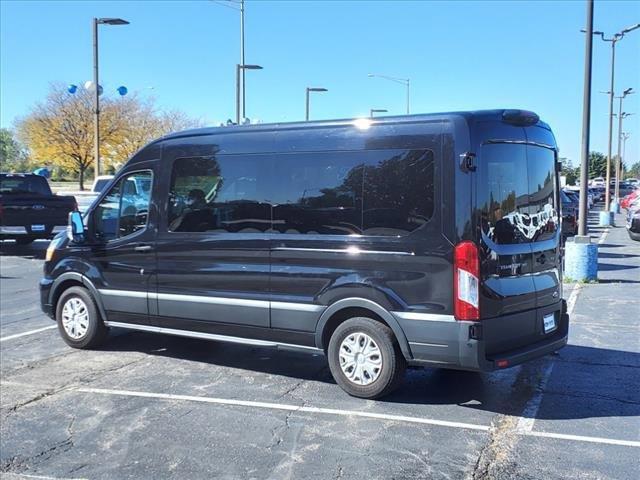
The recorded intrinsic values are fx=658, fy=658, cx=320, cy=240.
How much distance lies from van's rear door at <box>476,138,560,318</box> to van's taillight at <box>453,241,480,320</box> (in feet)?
0.21

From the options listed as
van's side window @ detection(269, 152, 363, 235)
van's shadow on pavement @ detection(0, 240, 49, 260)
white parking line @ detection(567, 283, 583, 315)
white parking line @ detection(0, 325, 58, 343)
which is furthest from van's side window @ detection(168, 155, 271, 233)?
van's shadow on pavement @ detection(0, 240, 49, 260)

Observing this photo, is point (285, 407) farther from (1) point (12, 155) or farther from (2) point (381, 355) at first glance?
(1) point (12, 155)

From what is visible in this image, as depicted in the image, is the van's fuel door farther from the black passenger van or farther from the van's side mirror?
the van's side mirror

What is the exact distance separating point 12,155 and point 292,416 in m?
85.2

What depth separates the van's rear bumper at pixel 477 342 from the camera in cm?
487

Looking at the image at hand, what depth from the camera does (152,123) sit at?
167ft

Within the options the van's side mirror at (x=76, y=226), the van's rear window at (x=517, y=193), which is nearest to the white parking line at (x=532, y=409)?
the van's rear window at (x=517, y=193)

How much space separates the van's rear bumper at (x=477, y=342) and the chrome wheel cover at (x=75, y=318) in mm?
3847

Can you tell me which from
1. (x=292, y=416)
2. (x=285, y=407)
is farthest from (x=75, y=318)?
(x=292, y=416)

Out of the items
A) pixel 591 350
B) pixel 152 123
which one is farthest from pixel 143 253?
pixel 152 123

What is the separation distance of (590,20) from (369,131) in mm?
9296

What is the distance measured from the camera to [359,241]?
5316 mm

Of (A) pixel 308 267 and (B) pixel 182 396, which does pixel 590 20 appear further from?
(B) pixel 182 396

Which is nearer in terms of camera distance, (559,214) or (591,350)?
(559,214)
